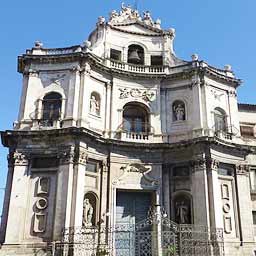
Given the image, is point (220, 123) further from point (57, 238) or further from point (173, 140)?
point (57, 238)

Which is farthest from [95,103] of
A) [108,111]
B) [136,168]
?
[136,168]

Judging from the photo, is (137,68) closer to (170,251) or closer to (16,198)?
(16,198)

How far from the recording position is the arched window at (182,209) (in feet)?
73.3

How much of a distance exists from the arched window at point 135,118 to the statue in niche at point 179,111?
6.33 ft

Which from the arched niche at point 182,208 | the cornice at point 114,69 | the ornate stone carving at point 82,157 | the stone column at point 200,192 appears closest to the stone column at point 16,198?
the ornate stone carving at point 82,157

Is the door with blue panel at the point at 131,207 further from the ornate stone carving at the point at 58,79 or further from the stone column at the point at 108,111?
the ornate stone carving at the point at 58,79

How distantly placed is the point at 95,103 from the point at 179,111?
18.5 ft

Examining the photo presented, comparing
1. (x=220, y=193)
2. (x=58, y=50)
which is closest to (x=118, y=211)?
(x=220, y=193)

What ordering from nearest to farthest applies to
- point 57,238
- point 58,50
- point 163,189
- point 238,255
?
point 57,238
point 238,255
point 163,189
point 58,50

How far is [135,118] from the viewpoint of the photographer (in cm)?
2588

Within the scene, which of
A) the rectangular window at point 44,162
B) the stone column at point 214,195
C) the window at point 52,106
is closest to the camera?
the stone column at point 214,195

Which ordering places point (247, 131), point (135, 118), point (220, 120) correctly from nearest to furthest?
point (220, 120) < point (135, 118) < point (247, 131)

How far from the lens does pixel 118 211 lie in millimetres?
22562

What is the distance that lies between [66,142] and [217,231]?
9614 millimetres
